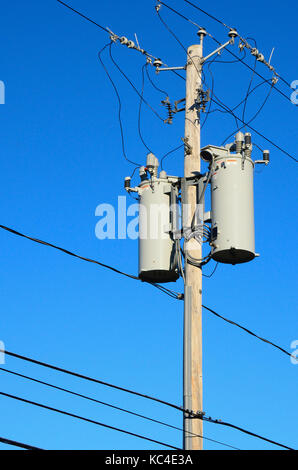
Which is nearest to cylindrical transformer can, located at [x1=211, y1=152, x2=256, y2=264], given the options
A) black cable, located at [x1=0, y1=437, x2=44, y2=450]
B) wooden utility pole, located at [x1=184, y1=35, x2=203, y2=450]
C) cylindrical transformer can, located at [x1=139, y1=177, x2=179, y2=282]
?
wooden utility pole, located at [x1=184, y1=35, x2=203, y2=450]

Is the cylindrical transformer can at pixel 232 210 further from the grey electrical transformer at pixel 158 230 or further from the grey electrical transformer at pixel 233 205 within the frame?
the grey electrical transformer at pixel 158 230

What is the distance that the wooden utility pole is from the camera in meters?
15.3

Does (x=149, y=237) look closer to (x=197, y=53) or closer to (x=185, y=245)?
(x=185, y=245)

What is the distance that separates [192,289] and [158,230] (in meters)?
1.03

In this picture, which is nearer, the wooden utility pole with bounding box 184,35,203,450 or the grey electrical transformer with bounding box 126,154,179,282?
the wooden utility pole with bounding box 184,35,203,450

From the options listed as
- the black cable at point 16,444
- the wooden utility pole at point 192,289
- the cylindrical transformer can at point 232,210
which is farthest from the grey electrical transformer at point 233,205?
the black cable at point 16,444

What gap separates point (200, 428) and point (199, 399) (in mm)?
407

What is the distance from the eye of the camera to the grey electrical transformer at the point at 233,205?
51.5ft

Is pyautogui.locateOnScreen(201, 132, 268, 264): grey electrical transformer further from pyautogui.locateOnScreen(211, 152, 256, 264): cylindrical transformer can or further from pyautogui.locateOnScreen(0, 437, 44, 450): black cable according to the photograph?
pyautogui.locateOnScreen(0, 437, 44, 450): black cable

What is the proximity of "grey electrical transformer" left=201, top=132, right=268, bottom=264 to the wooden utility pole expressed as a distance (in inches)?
15.3

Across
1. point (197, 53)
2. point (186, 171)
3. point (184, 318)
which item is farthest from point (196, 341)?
point (197, 53)

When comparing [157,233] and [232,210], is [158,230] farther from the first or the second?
[232,210]
